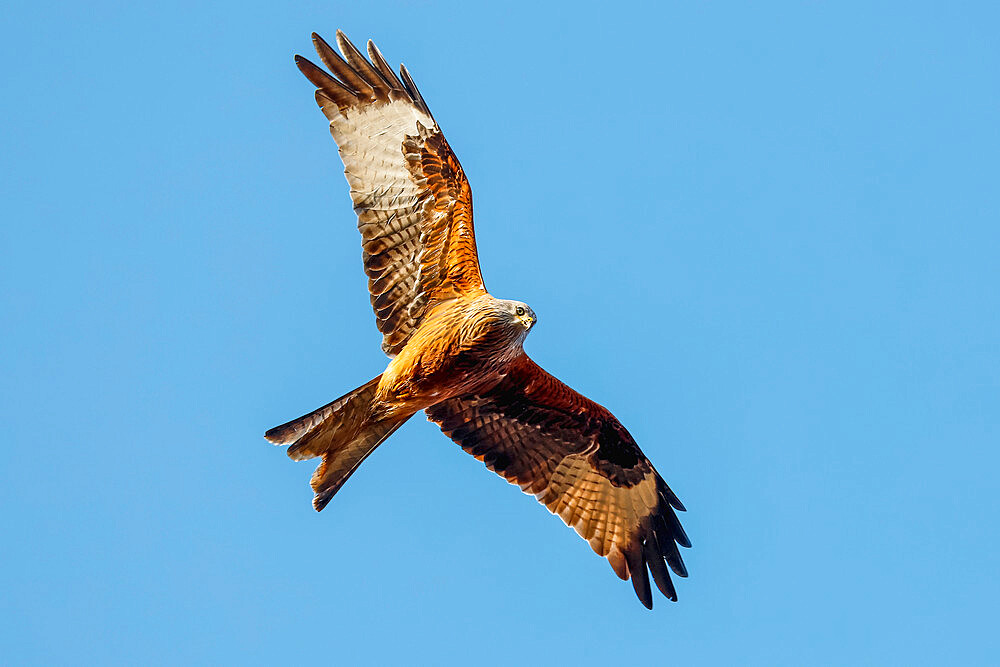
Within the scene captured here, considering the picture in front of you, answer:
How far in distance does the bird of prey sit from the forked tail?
1cm

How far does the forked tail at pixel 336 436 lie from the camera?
36.6ft

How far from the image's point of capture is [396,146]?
11781 mm

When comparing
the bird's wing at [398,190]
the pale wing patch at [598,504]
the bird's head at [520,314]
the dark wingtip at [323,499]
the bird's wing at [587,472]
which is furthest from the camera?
the pale wing patch at [598,504]

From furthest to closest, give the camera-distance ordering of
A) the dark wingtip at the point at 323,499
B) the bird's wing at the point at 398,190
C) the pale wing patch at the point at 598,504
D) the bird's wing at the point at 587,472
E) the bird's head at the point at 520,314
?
the pale wing patch at the point at 598,504 < the bird's wing at the point at 587,472 < the bird's wing at the point at 398,190 < the dark wingtip at the point at 323,499 < the bird's head at the point at 520,314

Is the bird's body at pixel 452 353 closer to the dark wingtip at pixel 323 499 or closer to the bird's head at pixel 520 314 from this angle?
the bird's head at pixel 520 314

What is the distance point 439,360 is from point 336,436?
44.6 inches

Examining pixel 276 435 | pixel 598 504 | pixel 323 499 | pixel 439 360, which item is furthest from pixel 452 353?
pixel 598 504

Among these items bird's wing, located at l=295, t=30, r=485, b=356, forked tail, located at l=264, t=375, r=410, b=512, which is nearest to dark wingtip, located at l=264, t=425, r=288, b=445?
forked tail, located at l=264, t=375, r=410, b=512

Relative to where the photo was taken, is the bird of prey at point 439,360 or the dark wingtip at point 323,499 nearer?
the bird of prey at point 439,360

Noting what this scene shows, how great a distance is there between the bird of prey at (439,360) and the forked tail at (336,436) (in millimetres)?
11

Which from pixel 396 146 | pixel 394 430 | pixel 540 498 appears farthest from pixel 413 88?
pixel 540 498

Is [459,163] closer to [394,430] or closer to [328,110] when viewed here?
[328,110]

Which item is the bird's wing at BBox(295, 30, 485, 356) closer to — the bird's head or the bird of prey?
the bird of prey

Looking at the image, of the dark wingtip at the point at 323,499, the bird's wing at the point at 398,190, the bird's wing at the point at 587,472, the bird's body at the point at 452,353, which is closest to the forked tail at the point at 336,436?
the dark wingtip at the point at 323,499
